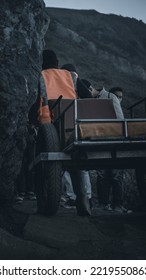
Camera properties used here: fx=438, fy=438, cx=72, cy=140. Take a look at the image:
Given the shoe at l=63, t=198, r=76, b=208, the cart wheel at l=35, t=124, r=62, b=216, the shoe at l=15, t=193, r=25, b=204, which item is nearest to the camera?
the cart wheel at l=35, t=124, r=62, b=216

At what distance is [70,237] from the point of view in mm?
5316

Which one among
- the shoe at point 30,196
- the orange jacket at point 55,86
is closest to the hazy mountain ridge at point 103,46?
the shoe at point 30,196

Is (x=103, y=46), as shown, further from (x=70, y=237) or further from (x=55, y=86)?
(x=70, y=237)

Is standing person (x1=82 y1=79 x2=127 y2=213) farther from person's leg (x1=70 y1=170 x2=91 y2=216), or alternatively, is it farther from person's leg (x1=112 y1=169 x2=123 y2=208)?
person's leg (x1=70 y1=170 x2=91 y2=216)

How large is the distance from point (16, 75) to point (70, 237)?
3132 mm

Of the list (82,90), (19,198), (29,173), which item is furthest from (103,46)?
(82,90)

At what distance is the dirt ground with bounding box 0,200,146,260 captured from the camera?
450cm

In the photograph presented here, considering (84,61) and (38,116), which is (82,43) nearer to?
(84,61)

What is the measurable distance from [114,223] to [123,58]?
152 ft

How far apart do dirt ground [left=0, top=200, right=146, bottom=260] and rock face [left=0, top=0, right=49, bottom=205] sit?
1.03m

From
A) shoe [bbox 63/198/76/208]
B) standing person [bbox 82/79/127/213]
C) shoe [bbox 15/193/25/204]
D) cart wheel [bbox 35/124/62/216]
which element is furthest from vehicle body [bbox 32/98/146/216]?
shoe [bbox 15/193/25/204]

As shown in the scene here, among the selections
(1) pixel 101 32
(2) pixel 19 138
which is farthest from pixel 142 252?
(1) pixel 101 32

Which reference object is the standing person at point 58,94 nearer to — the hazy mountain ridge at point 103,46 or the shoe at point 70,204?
the shoe at point 70,204

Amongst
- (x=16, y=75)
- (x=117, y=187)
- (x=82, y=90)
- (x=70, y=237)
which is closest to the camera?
(x=70, y=237)
